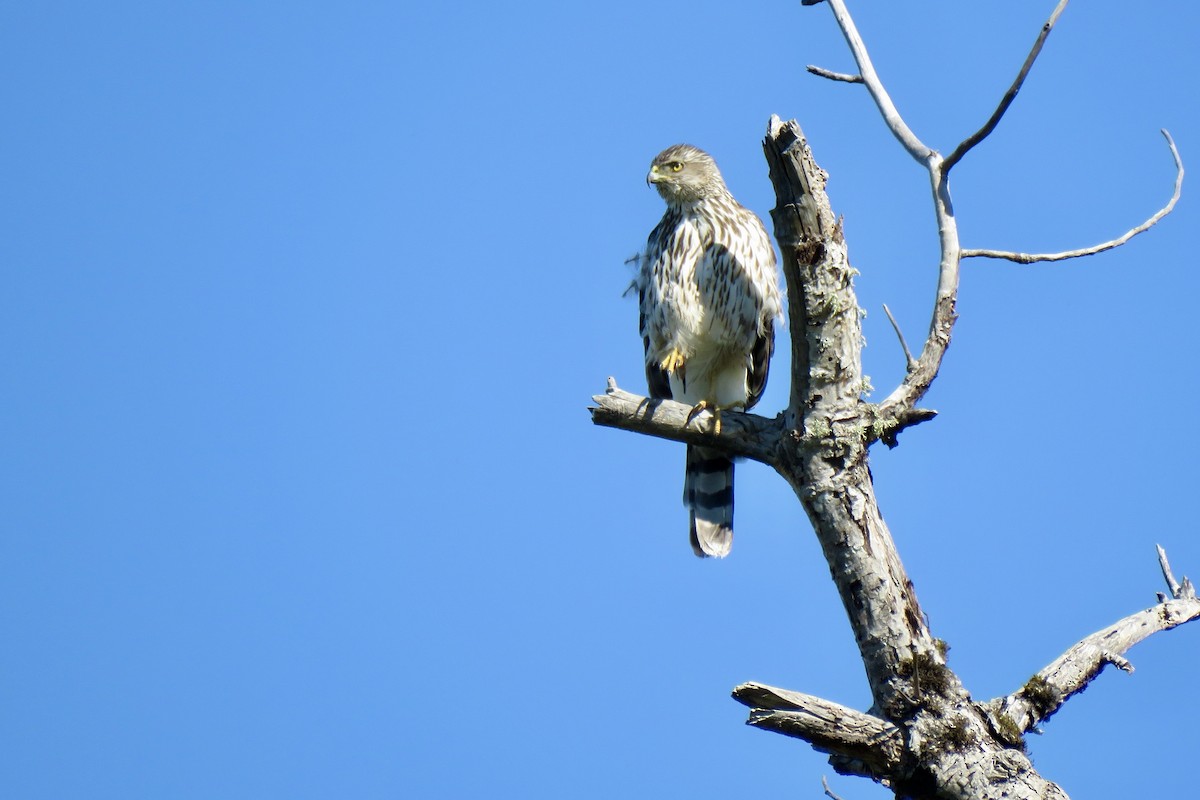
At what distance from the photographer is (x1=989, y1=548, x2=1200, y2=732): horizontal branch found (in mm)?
3842

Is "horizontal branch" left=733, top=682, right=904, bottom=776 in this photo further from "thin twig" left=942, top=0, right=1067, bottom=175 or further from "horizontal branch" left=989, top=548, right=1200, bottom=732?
"thin twig" left=942, top=0, right=1067, bottom=175

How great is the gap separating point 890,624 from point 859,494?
47 cm

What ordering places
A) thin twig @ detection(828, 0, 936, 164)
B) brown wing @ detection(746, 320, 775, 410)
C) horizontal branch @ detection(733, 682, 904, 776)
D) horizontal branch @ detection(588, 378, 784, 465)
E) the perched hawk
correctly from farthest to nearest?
brown wing @ detection(746, 320, 775, 410) < the perched hawk < horizontal branch @ detection(588, 378, 784, 465) < thin twig @ detection(828, 0, 936, 164) < horizontal branch @ detection(733, 682, 904, 776)

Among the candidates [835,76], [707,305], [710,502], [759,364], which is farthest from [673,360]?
[835,76]

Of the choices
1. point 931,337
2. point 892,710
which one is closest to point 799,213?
point 931,337

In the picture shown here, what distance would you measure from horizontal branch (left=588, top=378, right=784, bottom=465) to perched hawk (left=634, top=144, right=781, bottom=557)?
121 centimetres

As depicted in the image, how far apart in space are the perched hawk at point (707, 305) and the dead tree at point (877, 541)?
70.0 inches

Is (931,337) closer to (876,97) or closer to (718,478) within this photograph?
(876,97)

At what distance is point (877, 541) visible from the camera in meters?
3.97

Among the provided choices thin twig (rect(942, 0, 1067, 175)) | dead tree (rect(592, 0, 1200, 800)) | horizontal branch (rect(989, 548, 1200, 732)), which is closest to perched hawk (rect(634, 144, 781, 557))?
dead tree (rect(592, 0, 1200, 800))

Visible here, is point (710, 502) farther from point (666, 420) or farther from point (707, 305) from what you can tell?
point (666, 420)

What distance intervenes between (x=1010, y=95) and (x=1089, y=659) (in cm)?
202

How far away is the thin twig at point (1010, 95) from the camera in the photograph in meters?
3.92

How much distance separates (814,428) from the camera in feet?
13.5
